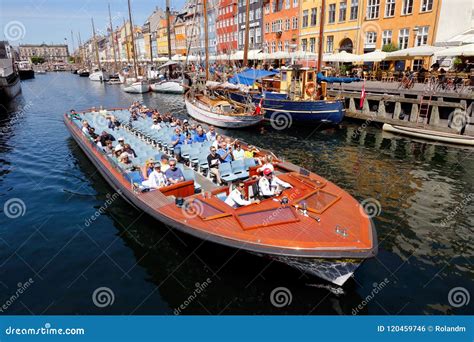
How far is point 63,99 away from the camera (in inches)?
1825

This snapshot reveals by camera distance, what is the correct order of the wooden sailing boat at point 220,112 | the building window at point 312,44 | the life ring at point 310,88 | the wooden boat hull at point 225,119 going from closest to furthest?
1. the wooden boat hull at point 225,119
2. the wooden sailing boat at point 220,112
3. the life ring at point 310,88
4. the building window at point 312,44

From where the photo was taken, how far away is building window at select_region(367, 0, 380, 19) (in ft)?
116

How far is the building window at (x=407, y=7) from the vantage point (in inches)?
1266

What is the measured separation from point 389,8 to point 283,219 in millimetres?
34494

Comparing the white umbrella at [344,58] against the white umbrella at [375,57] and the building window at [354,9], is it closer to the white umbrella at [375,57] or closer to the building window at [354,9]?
the white umbrella at [375,57]

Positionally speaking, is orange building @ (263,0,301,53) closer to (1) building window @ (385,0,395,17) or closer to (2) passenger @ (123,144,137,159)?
(1) building window @ (385,0,395,17)

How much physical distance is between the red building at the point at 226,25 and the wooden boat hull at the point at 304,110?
40986mm

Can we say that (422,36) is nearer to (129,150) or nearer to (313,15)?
(313,15)

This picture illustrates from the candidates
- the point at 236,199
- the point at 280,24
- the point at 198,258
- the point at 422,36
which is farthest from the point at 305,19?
the point at 198,258

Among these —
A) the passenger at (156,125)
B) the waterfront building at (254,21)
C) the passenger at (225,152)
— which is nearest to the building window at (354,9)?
the waterfront building at (254,21)

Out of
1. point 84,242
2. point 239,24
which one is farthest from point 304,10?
point 84,242

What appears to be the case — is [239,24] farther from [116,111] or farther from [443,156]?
[443,156]

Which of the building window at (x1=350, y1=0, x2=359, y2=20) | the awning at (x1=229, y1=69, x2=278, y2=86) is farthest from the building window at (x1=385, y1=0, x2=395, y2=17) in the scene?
the awning at (x1=229, y1=69, x2=278, y2=86)

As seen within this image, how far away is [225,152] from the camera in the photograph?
496 inches
